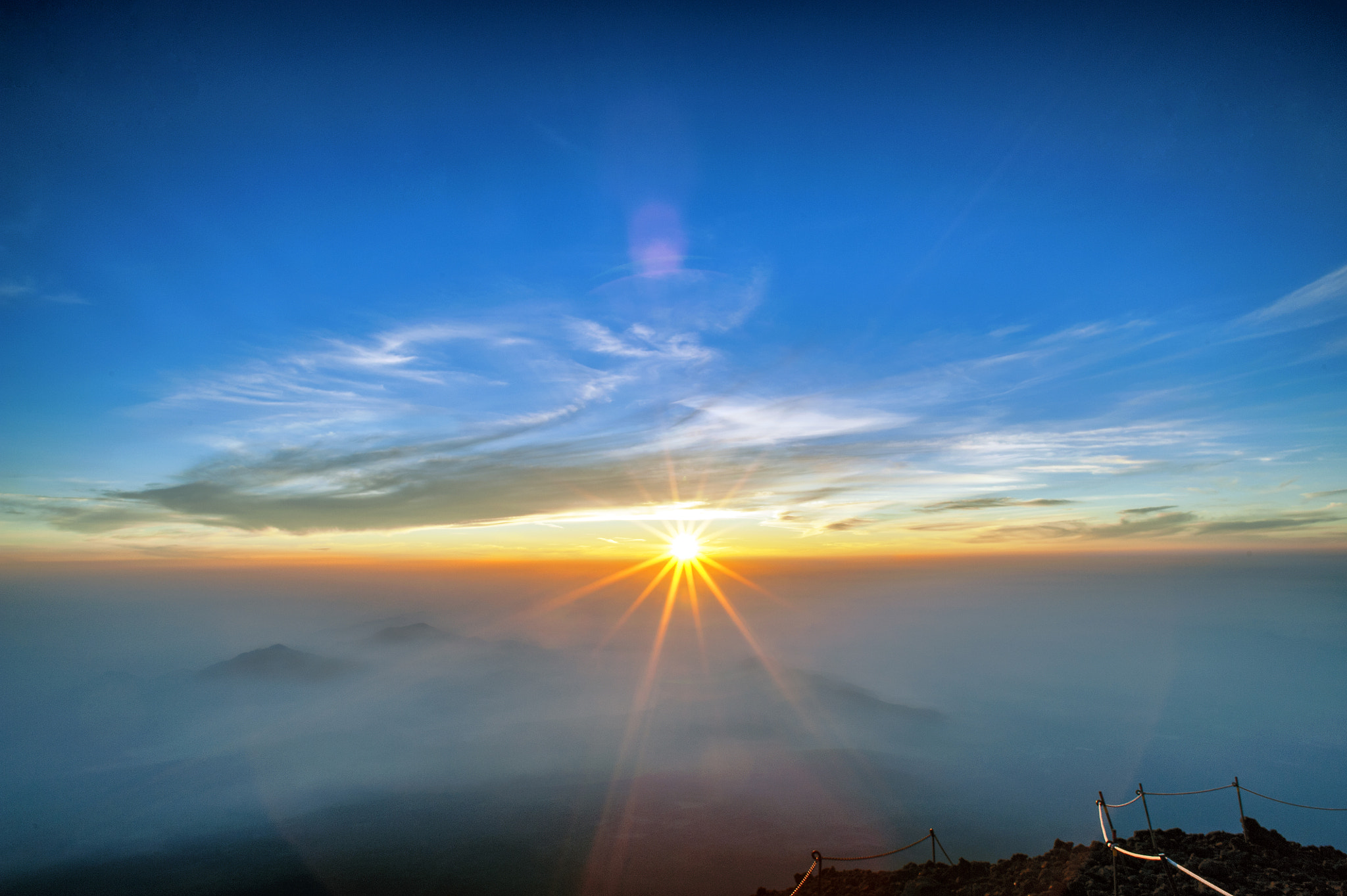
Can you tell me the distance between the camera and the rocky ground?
36.7 ft

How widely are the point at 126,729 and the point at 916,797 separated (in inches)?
9610

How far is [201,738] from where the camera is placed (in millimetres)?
174500

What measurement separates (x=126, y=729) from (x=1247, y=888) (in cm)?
27237

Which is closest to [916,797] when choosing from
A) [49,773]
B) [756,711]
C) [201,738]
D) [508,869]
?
[756,711]

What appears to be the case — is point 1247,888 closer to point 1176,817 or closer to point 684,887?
point 684,887

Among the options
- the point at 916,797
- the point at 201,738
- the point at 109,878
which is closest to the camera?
the point at 109,878

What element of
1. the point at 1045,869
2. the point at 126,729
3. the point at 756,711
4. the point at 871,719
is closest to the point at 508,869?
the point at 1045,869

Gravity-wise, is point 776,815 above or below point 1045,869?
below

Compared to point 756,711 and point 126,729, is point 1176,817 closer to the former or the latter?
point 756,711

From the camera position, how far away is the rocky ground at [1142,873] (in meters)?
11.2

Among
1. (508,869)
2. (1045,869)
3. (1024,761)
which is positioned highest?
(1045,869)

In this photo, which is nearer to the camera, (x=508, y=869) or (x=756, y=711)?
(x=508, y=869)

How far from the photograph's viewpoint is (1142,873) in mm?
11555

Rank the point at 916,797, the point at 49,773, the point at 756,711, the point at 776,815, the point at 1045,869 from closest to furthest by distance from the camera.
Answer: the point at 1045,869 < the point at 776,815 < the point at 916,797 < the point at 49,773 < the point at 756,711
